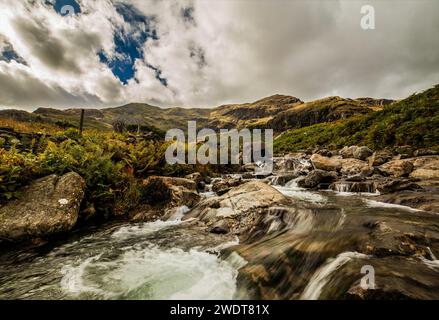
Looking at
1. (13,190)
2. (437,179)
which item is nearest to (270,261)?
(13,190)

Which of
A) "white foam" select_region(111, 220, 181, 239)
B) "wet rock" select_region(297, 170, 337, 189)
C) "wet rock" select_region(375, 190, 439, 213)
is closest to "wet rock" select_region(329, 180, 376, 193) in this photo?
"wet rock" select_region(297, 170, 337, 189)

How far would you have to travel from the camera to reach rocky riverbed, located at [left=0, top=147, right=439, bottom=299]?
3617mm

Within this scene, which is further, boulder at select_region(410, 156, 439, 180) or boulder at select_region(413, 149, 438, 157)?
boulder at select_region(413, 149, 438, 157)

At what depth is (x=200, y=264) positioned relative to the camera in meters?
5.04

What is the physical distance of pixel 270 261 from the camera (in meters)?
4.43

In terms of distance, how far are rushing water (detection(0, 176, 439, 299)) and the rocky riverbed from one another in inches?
0.9

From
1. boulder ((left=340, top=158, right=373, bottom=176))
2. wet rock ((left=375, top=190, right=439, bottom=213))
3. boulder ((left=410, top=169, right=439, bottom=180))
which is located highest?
boulder ((left=340, top=158, right=373, bottom=176))

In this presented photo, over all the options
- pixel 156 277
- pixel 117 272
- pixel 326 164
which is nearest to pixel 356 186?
pixel 326 164

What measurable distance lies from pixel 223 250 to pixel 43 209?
509 cm

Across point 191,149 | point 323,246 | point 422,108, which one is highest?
point 422,108

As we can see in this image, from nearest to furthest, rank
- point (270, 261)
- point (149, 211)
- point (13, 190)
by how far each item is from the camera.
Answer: point (270, 261)
point (13, 190)
point (149, 211)

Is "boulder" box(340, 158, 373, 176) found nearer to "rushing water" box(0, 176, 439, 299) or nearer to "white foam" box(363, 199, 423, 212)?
"white foam" box(363, 199, 423, 212)
